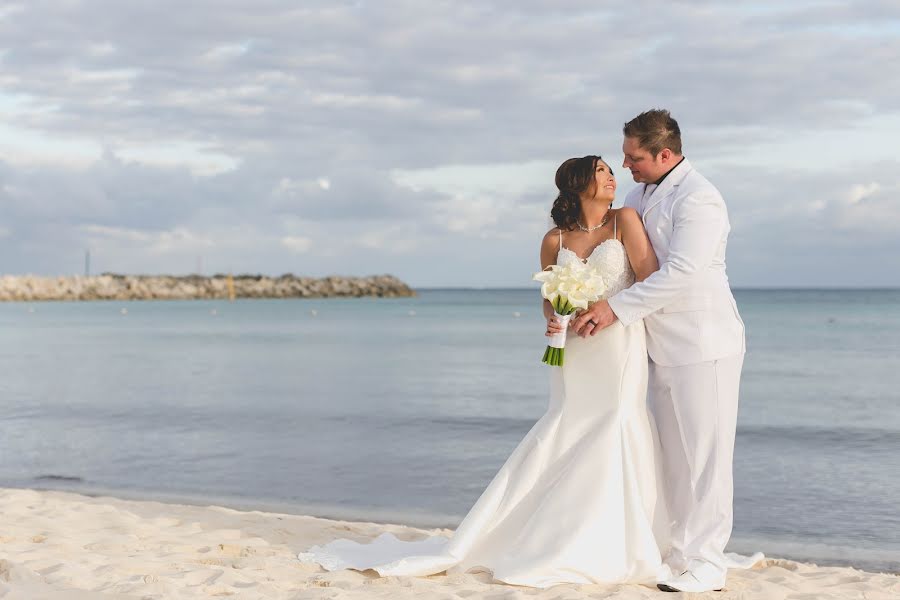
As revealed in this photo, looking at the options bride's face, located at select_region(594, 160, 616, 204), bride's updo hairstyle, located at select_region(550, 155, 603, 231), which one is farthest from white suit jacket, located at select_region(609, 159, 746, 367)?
bride's updo hairstyle, located at select_region(550, 155, 603, 231)

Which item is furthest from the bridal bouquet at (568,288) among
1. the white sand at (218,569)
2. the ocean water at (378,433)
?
the ocean water at (378,433)

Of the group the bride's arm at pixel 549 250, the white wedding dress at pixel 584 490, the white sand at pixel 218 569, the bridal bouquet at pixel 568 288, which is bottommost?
the white sand at pixel 218 569

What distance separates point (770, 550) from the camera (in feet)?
25.0

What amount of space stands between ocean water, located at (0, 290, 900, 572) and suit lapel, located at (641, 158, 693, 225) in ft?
12.4

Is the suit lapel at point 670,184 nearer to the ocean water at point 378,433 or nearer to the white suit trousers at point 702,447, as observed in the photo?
the white suit trousers at point 702,447

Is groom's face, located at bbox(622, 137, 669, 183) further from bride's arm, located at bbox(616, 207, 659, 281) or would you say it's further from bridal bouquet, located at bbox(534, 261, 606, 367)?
bridal bouquet, located at bbox(534, 261, 606, 367)

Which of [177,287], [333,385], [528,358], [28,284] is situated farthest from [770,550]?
[177,287]

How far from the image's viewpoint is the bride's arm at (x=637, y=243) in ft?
16.5

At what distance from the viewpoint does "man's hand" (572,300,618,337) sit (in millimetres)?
5000

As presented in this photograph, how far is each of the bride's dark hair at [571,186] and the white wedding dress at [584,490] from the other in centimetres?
18

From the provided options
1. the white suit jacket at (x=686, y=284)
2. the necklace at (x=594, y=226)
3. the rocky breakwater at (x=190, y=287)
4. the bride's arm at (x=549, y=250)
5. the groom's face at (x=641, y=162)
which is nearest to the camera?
the white suit jacket at (x=686, y=284)

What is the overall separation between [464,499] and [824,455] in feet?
17.8

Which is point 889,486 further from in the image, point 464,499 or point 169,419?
point 169,419

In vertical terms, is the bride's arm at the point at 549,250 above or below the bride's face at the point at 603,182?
below
